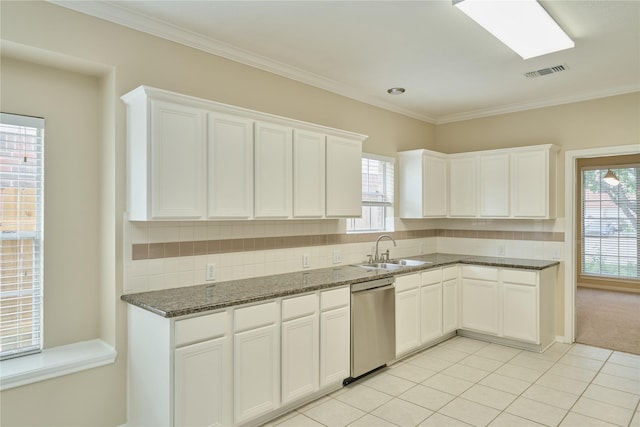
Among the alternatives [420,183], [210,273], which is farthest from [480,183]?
[210,273]

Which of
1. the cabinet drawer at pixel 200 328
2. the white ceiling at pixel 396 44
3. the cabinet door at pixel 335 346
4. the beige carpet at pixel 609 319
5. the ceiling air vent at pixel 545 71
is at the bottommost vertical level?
the beige carpet at pixel 609 319

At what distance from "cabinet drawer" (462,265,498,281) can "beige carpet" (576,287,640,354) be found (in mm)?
1323

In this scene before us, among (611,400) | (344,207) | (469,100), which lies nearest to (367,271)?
(344,207)

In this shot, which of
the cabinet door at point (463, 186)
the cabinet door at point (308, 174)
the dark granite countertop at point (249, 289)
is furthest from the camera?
the cabinet door at point (463, 186)

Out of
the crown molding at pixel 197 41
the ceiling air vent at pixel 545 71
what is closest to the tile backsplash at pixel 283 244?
the crown molding at pixel 197 41

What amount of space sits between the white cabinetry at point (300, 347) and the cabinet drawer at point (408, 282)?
109 cm

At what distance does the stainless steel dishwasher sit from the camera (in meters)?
3.41

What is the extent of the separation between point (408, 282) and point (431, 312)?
1.94ft

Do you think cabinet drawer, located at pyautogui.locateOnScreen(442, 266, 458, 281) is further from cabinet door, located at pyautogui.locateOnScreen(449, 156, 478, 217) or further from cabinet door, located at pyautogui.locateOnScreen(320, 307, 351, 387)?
cabinet door, located at pyautogui.locateOnScreen(320, 307, 351, 387)

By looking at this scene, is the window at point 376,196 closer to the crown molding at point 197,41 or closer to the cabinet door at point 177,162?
the crown molding at point 197,41

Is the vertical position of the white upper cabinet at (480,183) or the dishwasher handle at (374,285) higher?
the white upper cabinet at (480,183)

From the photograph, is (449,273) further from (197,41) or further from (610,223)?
(610,223)

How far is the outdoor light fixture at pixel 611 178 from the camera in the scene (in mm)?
7328

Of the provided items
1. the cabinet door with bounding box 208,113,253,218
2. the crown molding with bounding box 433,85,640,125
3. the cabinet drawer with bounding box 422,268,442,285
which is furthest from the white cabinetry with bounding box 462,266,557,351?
the cabinet door with bounding box 208,113,253,218
